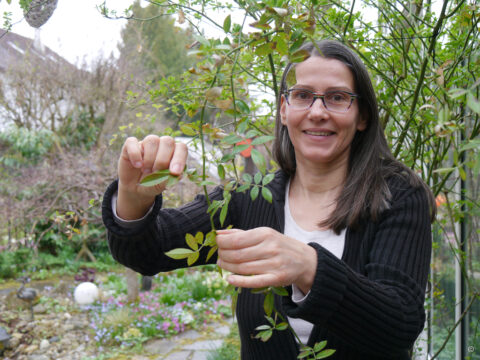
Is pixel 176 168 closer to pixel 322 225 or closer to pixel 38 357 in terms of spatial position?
pixel 322 225

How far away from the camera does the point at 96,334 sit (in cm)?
499

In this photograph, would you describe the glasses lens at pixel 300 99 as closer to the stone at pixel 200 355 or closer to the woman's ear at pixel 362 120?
the woman's ear at pixel 362 120

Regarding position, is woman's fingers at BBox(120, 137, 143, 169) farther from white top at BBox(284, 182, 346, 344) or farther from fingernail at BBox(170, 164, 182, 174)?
white top at BBox(284, 182, 346, 344)

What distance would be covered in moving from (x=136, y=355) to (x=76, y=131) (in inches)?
250

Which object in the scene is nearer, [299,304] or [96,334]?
[299,304]

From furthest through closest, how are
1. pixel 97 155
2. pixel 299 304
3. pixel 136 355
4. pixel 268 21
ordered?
pixel 97 155
pixel 136 355
pixel 299 304
pixel 268 21

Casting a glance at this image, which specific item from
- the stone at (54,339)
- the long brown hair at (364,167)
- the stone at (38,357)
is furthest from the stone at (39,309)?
the long brown hair at (364,167)

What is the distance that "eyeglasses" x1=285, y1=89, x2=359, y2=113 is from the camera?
1266 mm

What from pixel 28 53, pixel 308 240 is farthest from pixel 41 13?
pixel 28 53

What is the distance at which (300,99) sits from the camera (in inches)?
50.3

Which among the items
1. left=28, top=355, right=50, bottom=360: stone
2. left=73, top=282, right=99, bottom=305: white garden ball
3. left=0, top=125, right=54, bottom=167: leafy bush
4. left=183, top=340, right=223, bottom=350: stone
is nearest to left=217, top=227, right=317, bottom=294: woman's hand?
left=183, top=340, right=223, bottom=350: stone

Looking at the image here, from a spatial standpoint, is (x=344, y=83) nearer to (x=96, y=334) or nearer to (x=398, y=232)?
(x=398, y=232)

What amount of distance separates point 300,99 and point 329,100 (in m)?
0.08

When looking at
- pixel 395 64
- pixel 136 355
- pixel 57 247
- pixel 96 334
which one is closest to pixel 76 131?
pixel 57 247
